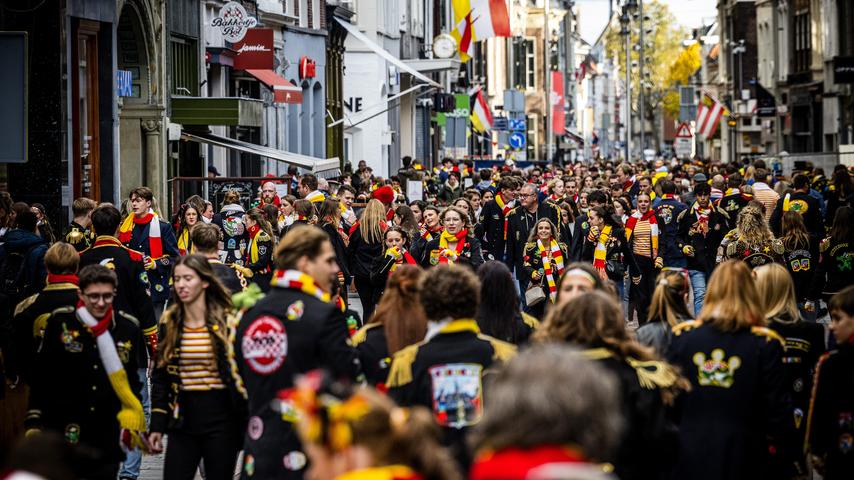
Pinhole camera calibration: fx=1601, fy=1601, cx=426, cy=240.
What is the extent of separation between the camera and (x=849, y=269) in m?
15.4

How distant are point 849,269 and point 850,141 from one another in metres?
35.3

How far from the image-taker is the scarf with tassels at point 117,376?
843 cm

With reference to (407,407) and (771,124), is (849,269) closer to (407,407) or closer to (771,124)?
(407,407)

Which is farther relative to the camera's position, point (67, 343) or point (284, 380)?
point (67, 343)

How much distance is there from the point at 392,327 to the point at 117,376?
1.59 m

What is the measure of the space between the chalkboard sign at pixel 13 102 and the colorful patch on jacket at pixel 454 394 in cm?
591

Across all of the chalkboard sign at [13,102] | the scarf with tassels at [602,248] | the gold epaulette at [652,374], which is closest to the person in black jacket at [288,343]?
the gold epaulette at [652,374]

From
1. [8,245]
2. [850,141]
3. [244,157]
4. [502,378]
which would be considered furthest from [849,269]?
[850,141]

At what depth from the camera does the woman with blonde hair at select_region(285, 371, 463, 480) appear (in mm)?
3895

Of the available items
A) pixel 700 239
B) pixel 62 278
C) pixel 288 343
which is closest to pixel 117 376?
pixel 62 278

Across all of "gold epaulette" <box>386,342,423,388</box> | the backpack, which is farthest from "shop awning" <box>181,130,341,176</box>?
"gold epaulette" <box>386,342,423,388</box>

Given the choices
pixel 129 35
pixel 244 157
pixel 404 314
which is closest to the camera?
pixel 404 314

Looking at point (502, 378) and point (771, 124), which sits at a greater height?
point (771, 124)

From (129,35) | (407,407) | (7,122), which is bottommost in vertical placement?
(407,407)
